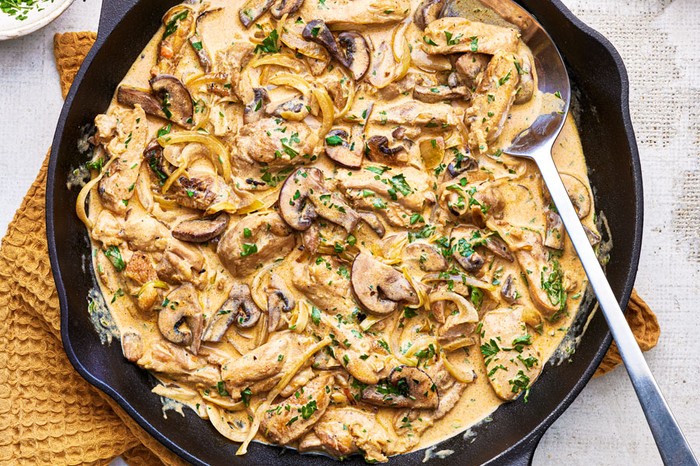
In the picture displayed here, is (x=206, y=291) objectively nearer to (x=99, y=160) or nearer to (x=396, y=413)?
(x=99, y=160)

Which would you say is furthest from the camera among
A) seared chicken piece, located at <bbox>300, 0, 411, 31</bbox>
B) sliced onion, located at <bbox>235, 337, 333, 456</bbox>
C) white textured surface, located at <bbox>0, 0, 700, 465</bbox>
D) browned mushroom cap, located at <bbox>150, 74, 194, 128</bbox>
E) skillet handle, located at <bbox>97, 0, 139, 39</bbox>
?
white textured surface, located at <bbox>0, 0, 700, 465</bbox>

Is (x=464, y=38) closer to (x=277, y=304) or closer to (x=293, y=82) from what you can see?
(x=293, y=82)

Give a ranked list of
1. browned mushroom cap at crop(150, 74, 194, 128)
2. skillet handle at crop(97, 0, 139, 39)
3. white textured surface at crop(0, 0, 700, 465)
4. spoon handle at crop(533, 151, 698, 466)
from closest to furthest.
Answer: spoon handle at crop(533, 151, 698, 466) < skillet handle at crop(97, 0, 139, 39) < browned mushroom cap at crop(150, 74, 194, 128) < white textured surface at crop(0, 0, 700, 465)

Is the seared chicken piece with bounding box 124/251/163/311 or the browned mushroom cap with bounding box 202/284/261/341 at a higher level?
the seared chicken piece with bounding box 124/251/163/311

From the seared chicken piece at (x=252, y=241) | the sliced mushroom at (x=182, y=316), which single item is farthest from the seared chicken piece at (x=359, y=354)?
the sliced mushroom at (x=182, y=316)

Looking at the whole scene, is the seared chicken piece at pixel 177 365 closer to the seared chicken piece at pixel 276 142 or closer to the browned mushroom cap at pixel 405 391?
the browned mushroom cap at pixel 405 391

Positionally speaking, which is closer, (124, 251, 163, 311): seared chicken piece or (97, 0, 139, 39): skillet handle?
(97, 0, 139, 39): skillet handle

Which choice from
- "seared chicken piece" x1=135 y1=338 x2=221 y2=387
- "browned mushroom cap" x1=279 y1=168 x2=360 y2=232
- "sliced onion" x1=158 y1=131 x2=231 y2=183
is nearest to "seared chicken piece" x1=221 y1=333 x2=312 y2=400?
"seared chicken piece" x1=135 y1=338 x2=221 y2=387

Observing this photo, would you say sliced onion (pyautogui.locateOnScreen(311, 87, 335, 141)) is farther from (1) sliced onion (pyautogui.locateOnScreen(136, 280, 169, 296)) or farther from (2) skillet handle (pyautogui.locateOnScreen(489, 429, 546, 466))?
(2) skillet handle (pyautogui.locateOnScreen(489, 429, 546, 466))
